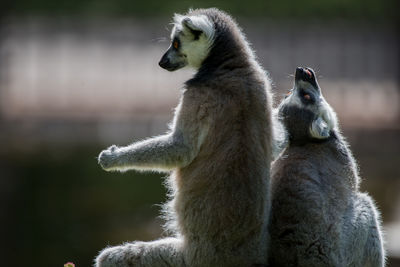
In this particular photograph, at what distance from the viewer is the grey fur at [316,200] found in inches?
226

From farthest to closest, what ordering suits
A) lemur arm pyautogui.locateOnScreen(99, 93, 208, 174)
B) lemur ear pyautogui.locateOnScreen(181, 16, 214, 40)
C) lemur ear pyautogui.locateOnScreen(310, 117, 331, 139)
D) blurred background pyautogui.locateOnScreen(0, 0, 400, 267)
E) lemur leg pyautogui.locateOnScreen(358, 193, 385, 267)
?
blurred background pyautogui.locateOnScreen(0, 0, 400, 267) → lemur ear pyautogui.locateOnScreen(310, 117, 331, 139) → lemur leg pyautogui.locateOnScreen(358, 193, 385, 267) → lemur ear pyautogui.locateOnScreen(181, 16, 214, 40) → lemur arm pyautogui.locateOnScreen(99, 93, 208, 174)

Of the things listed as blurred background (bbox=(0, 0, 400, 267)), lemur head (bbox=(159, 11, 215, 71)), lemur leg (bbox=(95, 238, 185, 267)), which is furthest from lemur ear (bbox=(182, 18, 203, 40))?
blurred background (bbox=(0, 0, 400, 267))

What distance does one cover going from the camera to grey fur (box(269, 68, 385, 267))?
574cm

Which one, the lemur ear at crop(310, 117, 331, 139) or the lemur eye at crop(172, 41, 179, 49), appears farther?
the lemur ear at crop(310, 117, 331, 139)

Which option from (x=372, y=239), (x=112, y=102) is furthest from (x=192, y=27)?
(x=112, y=102)

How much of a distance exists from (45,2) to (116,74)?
6058 millimetres

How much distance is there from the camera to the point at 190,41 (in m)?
6.02

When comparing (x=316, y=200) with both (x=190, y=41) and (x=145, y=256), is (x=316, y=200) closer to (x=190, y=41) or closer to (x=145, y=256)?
(x=145, y=256)

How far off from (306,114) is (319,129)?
19 cm

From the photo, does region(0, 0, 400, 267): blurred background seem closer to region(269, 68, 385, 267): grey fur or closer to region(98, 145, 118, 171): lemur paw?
region(269, 68, 385, 267): grey fur

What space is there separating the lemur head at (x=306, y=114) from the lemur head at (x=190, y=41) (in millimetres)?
979

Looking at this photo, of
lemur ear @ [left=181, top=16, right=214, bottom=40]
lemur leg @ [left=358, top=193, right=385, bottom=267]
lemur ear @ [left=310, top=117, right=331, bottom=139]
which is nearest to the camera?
lemur ear @ [left=181, top=16, right=214, bottom=40]

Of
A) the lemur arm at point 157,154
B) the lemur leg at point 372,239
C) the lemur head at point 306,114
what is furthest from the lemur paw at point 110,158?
the lemur leg at point 372,239

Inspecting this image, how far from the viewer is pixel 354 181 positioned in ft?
21.1
